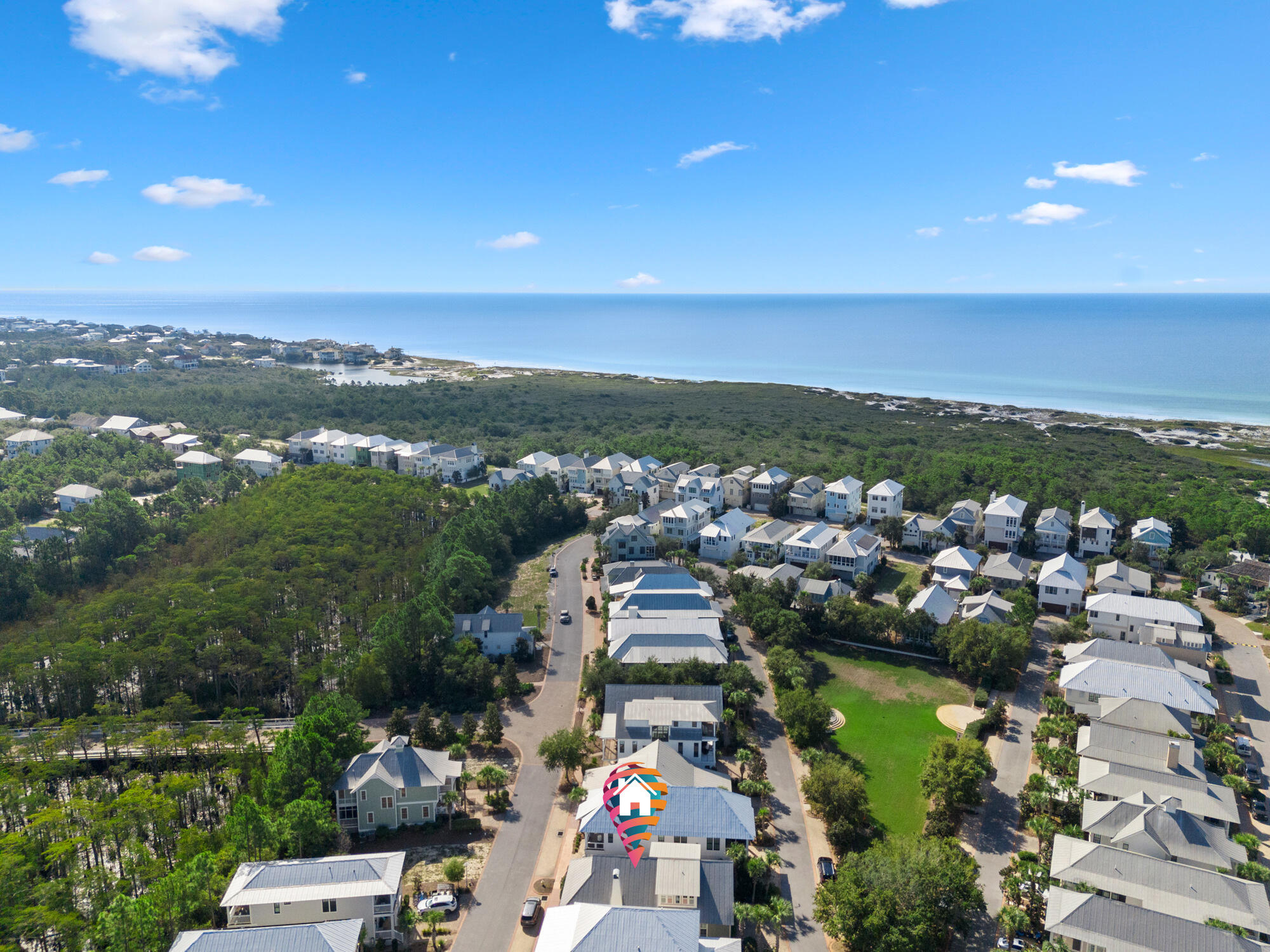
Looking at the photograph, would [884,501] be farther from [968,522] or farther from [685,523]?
[685,523]

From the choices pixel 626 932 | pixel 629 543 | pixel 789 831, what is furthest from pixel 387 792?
pixel 629 543

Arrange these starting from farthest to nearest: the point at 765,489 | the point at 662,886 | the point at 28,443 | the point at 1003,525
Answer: the point at 28,443 → the point at 765,489 → the point at 1003,525 → the point at 662,886

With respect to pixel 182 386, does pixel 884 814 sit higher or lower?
lower

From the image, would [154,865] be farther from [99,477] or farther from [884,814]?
[99,477]

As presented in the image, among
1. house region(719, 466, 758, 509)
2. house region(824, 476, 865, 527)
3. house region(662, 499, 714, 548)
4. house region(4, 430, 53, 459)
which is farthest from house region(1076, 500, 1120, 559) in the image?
house region(4, 430, 53, 459)

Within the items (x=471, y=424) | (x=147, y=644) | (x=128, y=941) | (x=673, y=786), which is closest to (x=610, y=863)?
(x=673, y=786)

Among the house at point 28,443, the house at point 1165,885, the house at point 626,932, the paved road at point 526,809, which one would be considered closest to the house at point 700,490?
the paved road at point 526,809

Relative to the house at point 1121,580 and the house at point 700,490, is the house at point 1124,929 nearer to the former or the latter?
the house at point 1121,580

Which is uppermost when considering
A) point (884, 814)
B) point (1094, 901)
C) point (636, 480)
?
point (636, 480)
